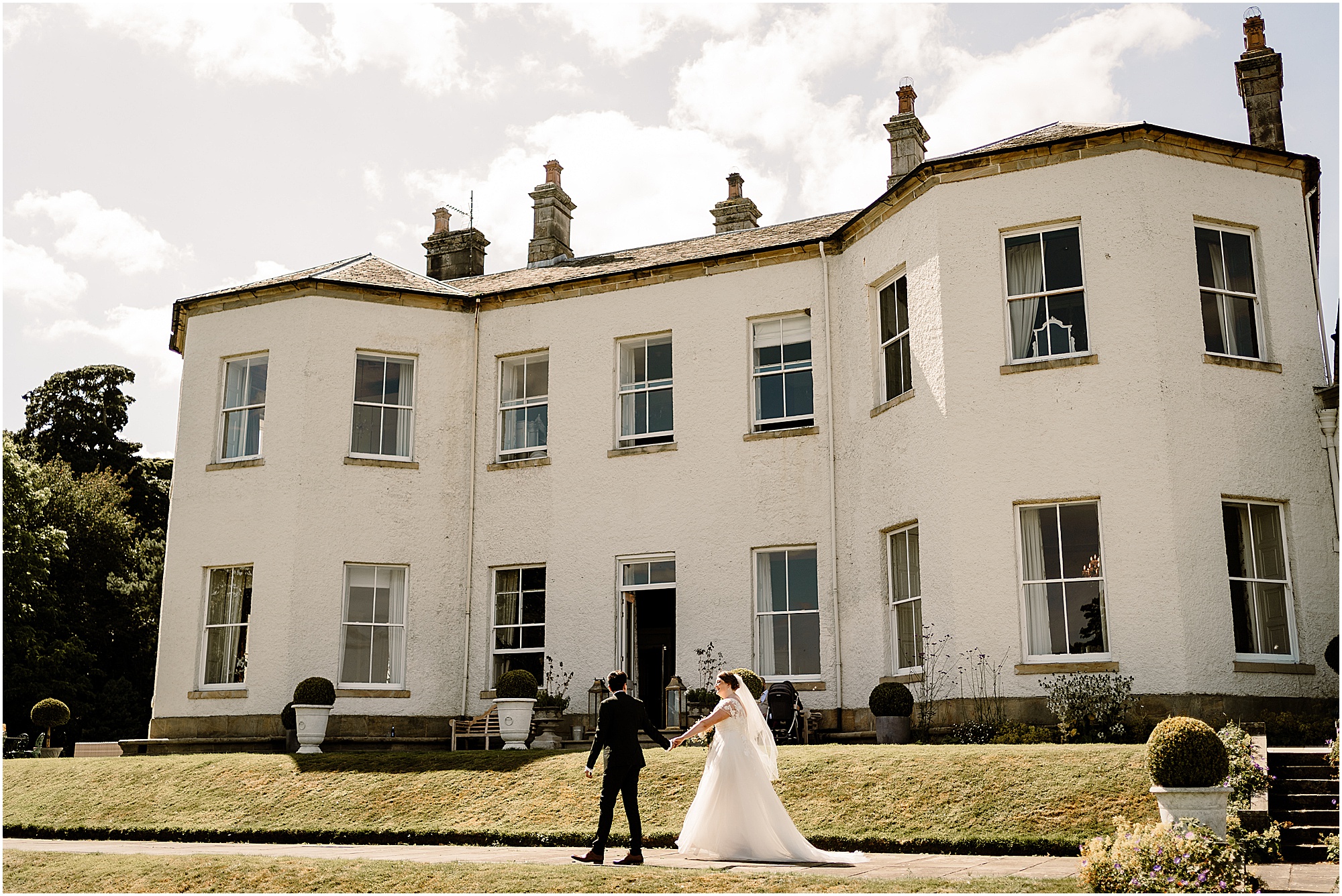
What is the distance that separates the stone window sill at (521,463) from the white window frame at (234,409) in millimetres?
4100

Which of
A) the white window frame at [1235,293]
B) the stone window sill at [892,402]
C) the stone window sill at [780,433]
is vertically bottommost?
the stone window sill at [780,433]

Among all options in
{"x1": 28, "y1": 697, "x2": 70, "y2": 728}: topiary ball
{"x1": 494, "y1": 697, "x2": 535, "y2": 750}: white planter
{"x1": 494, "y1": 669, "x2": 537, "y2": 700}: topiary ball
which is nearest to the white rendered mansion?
{"x1": 494, "y1": 669, "x2": 537, "y2": 700}: topiary ball

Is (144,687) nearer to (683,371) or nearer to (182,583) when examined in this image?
(182,583)

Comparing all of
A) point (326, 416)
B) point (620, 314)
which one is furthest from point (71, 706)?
point (620, 314)

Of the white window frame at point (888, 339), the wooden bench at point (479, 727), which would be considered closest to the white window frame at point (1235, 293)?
the white window frame at point (888, 339)

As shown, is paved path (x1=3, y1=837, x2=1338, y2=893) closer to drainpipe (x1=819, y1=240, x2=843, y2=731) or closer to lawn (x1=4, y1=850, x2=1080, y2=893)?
lawn (x1=4, y1=850, x2=1080, y2=893)

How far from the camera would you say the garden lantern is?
62.3ft

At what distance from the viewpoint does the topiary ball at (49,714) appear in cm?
2627

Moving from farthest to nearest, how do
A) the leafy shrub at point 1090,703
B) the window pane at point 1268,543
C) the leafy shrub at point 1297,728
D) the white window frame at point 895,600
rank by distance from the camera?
the white window frame at point 895,600 → the window pane at point 1268,543 → the leafy shrub at point 1090,703 → the leafy shrub at point 1297,728

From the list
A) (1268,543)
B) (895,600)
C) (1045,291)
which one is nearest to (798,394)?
(895,600)

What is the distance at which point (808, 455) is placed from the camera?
19203mm

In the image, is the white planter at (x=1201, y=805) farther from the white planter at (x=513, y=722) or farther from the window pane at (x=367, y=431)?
the window pane at (x=367, y=431)

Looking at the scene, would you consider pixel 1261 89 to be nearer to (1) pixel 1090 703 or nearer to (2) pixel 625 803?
(1) pixel 1090 703

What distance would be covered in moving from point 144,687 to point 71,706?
11.7 feet
